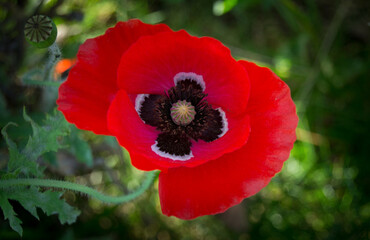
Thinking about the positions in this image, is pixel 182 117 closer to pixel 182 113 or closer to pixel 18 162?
pixel 182 113

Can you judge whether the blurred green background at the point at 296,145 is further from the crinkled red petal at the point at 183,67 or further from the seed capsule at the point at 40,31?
the crinkled red petal at the point at 183,67

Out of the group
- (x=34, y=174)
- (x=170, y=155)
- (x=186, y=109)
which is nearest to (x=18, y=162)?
(x=34, y=174)

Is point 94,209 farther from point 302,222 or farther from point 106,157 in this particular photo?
point 302,222

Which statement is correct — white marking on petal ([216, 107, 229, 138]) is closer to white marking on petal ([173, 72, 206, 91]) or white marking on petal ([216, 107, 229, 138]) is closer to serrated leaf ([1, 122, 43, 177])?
white marking on petal ([173, 72, 206, 91])

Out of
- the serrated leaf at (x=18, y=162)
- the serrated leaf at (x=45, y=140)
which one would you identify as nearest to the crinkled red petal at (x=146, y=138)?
the serrated leaf at (x=45, y=140)

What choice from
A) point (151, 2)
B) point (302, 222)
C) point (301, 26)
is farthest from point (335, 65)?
point (151, 2)

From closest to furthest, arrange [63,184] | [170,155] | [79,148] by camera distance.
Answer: [63,184]
[170,155]
[79,148]
